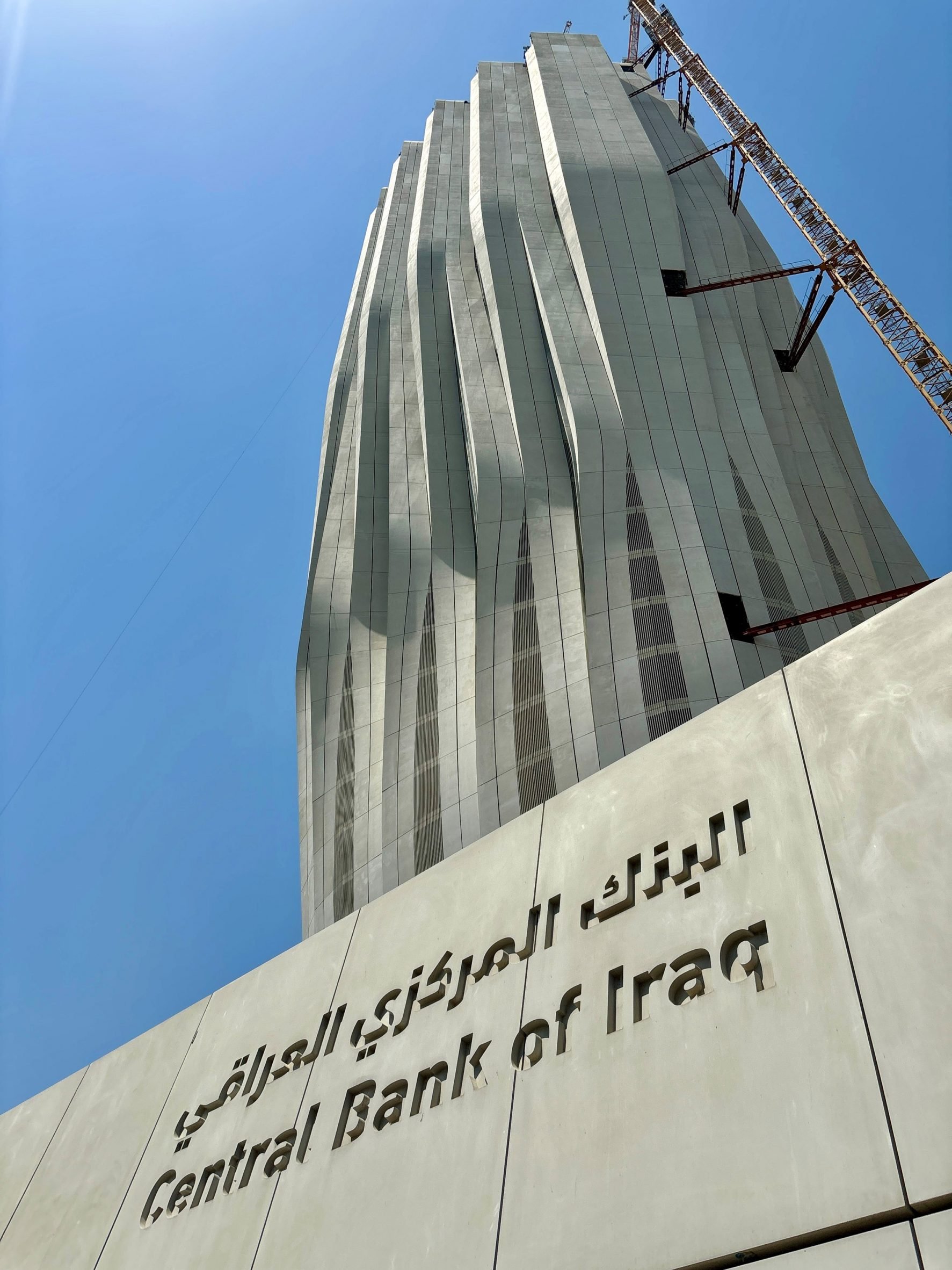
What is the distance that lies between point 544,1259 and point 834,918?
137 inches

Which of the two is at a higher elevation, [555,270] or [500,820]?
[555,270]

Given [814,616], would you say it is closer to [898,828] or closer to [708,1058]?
[898,828]

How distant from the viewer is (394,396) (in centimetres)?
3059

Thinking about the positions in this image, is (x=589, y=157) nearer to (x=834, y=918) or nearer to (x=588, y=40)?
(x=588, y=40)

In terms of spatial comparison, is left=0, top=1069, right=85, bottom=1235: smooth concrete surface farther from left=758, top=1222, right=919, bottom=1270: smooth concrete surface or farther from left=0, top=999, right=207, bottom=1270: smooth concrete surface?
left=758, top=1222, right=919, bottom=1270: smooth concrete surface

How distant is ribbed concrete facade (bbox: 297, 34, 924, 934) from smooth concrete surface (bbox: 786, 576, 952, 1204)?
9214 millimetres

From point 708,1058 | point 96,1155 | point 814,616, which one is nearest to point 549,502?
point 814,616

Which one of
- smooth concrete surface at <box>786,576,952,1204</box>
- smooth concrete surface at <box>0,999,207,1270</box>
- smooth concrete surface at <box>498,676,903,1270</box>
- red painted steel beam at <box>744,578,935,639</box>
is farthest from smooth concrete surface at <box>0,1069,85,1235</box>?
red painted steel beam at <box>744,578,935,639</box>

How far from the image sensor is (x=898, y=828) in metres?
8.02

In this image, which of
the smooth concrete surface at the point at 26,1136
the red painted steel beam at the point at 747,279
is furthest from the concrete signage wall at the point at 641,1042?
the red painted steel beam at the point at 747,279

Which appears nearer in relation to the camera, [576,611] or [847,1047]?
[847,1047]

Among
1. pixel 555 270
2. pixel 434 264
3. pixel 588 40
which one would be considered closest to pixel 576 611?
pixel 555 270

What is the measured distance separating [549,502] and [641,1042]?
16566mm

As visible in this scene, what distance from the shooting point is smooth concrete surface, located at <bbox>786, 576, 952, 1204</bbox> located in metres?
6.53
